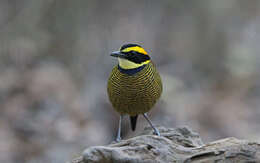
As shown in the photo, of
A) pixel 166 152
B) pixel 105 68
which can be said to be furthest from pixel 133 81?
pixel 105 68

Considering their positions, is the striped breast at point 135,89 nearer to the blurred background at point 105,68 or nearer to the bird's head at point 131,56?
the bird's head at point 131,56

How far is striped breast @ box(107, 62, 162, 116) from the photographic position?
5727mm

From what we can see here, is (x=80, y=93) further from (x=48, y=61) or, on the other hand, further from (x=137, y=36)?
(x=137, y=36)

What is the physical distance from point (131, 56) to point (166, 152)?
149cm

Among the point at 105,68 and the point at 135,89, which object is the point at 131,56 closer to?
the point at 135,89

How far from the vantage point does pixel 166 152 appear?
4844mm

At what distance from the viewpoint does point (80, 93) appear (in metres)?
11.0

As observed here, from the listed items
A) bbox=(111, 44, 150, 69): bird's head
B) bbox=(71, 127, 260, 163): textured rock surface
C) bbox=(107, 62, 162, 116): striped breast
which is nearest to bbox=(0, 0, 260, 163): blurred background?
bbox=(107, 62, 162, 116): striped breast

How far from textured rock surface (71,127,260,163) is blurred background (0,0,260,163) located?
4.92 metres

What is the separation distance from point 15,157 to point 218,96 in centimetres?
574

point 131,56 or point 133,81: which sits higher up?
point 131,56

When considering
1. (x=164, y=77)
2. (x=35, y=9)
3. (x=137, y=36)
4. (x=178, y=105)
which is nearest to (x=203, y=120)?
(x=178, y=105)

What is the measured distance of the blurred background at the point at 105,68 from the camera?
1012 centimetres

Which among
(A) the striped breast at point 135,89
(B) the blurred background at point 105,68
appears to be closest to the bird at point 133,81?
(A) the striped breast at point 135,89
